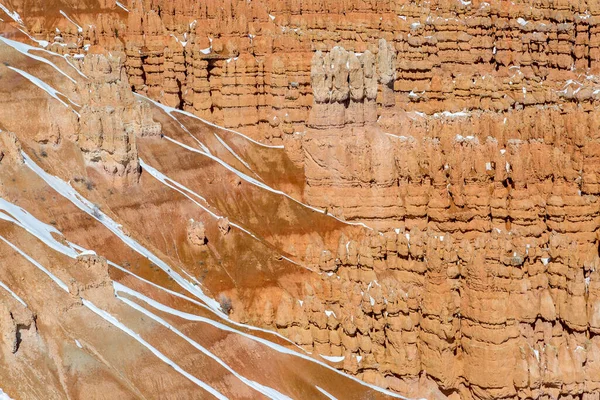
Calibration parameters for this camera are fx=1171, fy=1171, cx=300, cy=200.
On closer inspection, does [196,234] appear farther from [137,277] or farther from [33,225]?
[33,225]

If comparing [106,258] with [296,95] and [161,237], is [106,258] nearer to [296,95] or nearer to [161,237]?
[161,237]

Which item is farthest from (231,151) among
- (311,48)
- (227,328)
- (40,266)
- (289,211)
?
(40,266)

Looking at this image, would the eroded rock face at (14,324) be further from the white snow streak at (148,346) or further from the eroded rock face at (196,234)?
the eroded rock face at (196,234)

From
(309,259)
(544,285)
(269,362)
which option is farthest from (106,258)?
(544,285)

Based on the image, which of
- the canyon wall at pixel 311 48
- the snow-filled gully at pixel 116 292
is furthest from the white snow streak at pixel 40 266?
the canyon wall at pixel 311 48

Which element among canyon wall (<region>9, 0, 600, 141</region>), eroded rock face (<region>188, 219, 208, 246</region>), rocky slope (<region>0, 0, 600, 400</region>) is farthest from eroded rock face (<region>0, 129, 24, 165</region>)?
canyon wall (<region>9, 0, 600, 141</region>)

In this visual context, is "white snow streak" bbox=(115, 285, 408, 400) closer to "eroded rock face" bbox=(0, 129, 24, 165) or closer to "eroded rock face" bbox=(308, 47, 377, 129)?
"eroded rock face" bbox=(0, 129, 24, 165)
